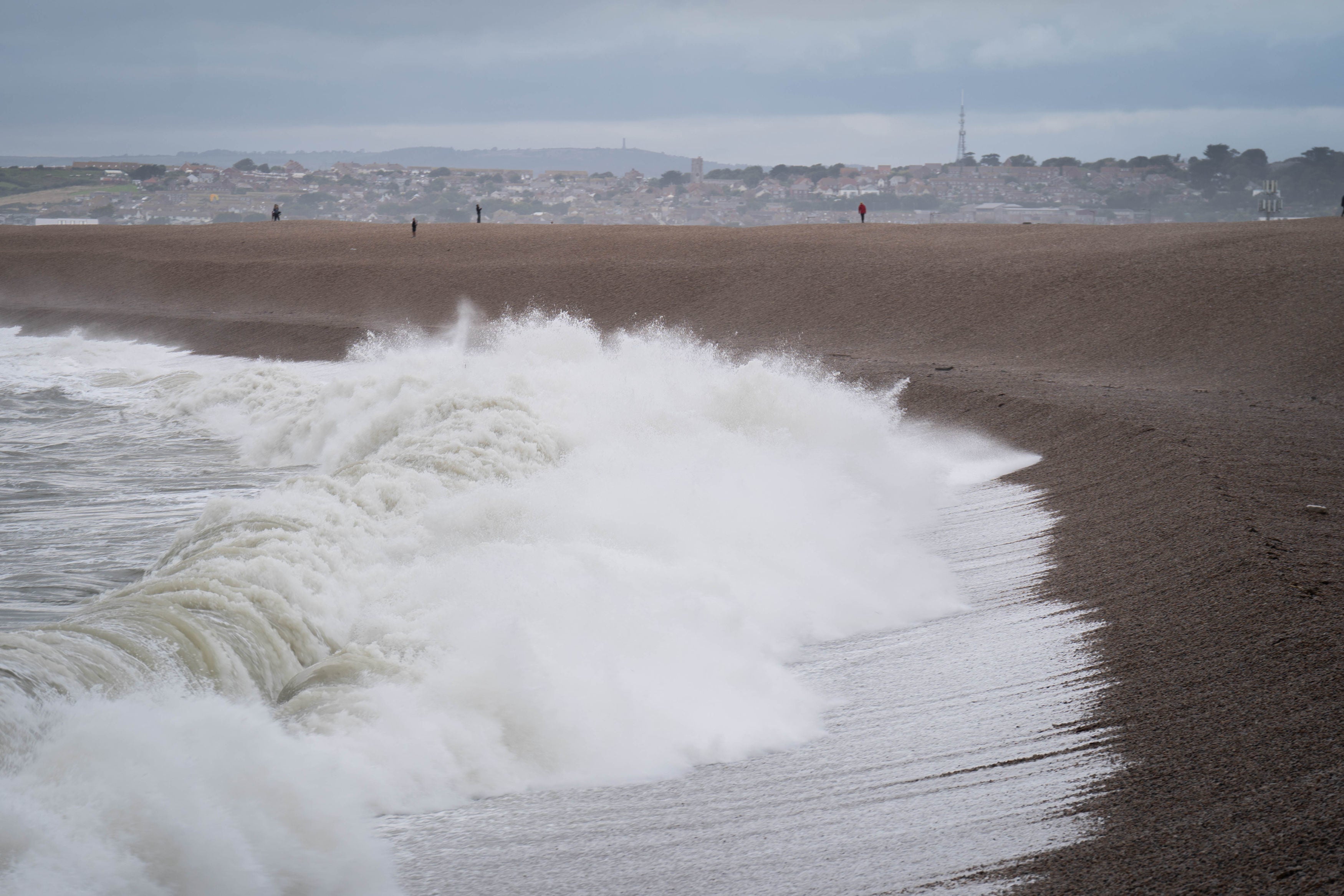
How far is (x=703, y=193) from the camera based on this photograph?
70.6 metres

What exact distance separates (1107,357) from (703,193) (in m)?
56.0

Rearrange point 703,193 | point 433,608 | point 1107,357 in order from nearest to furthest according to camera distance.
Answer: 1. point 433,608
2. point 1107,357
3. point 703,193

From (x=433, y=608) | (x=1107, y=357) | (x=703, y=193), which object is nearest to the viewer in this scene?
(x=433, y=608)

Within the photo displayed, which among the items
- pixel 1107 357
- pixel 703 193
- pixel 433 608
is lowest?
pixel 433 608

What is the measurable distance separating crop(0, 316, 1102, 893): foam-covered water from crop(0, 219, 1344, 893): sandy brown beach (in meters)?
1.52

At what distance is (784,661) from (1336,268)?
16.8 m

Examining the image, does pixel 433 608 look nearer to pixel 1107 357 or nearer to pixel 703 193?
pixel 1107 357

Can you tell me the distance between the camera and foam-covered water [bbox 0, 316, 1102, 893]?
3.90 m

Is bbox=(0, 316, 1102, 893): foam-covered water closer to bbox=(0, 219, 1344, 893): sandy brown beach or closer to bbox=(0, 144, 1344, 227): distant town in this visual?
bbox=(0, 219, 1344, 893): sandy brown beach

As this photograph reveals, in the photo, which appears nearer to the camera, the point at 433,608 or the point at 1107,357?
the point at 433,608

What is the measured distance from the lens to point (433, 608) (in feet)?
21.2

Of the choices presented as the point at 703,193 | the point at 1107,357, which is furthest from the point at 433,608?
the point at 703,193

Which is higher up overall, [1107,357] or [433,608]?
[1107,357]

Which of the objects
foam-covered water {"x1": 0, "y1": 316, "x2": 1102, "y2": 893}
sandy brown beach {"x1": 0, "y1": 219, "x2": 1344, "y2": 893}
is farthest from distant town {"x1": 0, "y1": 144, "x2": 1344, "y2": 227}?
foam-covered water {"x1": 0, "y1": 316, "x2": 1102, "y2": 893}
